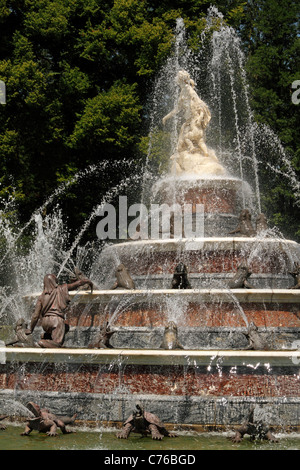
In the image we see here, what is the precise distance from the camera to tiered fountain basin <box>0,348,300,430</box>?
8.64 metres

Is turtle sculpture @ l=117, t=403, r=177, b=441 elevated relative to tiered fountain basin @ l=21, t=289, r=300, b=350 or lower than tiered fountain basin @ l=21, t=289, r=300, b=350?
lower

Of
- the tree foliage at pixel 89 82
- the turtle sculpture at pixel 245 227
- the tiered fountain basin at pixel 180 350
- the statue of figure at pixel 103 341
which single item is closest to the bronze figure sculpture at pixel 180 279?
the tiered fountain basin at pixel 180 350

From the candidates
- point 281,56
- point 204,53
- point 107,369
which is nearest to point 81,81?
point 204,53

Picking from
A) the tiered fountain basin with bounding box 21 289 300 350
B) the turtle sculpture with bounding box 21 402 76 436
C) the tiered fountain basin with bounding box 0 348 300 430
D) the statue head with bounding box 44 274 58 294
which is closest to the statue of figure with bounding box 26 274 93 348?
the statue head with bounding box 44 274 58 294

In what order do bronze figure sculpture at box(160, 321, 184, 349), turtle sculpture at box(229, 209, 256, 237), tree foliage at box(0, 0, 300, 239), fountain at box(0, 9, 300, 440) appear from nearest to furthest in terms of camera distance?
fountain at box(0, 9, 300, 440)
bronze figure sculpture at box(160, 321, 184, 349)
turtle sculpture at box(229, 209, 256, 237)
tree foliage at box(0, 0, 300, 239)

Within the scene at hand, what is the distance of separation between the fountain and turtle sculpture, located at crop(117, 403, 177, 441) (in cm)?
60

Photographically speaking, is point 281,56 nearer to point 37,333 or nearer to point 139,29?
point 139,29

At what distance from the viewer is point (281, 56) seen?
27891 millimetres

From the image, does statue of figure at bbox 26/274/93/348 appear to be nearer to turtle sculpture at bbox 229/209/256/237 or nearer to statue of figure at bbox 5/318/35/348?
statue of figure at bbox 5/318/35/348

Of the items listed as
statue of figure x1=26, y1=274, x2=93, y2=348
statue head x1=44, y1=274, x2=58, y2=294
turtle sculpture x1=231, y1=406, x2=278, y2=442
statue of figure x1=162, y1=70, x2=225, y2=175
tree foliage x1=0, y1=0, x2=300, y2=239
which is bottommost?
turtle sculpture x1=231, y1=406, x2=278, y2=442

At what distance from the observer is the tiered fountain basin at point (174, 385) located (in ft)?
28.3

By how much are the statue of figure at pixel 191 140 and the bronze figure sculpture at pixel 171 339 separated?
8.40 metres

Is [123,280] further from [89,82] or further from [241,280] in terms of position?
[89,82]

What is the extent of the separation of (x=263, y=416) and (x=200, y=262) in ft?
16.5
